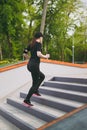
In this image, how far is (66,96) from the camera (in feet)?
21.6

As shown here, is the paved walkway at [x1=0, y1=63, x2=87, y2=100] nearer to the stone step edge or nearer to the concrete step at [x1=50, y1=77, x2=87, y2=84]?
the concrete step at [x1=50, y1=77, x2=87, y2=84]

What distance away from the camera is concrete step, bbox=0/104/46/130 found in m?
5.59

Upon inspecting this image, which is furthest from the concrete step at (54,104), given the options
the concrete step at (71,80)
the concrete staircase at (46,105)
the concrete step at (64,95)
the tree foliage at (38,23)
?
the tree foliage at (38,23)

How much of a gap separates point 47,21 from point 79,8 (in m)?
9.46

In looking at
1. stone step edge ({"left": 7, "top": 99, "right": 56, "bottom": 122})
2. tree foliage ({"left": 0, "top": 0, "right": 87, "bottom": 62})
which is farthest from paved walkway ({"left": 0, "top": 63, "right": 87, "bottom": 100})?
tree foliage ({"left": 0, "top": 0, "right": 87, "bottom": 62})

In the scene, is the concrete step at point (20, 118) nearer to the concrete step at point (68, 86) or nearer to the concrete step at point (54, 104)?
the concrete step at point (54, 104)

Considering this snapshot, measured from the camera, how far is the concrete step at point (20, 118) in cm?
559

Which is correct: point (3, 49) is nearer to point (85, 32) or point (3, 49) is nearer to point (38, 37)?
point (85, 32)

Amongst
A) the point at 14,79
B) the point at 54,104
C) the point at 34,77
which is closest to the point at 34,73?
the point at 34,77

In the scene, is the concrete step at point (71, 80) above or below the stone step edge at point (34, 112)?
above

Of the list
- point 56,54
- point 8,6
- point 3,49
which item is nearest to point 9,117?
point 8,6

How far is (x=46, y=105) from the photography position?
6.60m

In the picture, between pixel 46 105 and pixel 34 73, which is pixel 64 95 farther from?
pixel 34 73

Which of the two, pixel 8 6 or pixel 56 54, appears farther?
pixel 56 54
